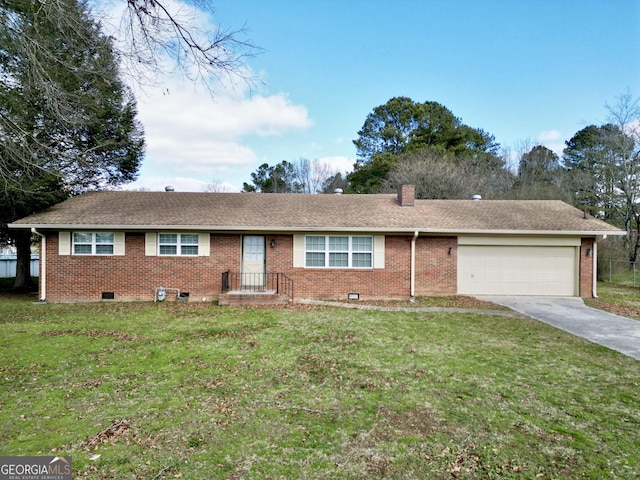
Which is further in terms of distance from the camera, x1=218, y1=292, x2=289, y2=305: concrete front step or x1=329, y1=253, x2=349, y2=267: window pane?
x1=329, y1=253, x2=349, y2=267: window pane

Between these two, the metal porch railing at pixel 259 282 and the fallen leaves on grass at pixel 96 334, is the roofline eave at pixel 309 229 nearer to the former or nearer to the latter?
the metal porch railing at pixel 259 282

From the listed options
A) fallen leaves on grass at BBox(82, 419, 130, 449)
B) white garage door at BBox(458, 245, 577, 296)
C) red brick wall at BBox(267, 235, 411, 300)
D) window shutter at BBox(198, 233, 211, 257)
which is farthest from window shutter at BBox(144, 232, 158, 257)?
white garage door at BBox(458, 245, 577, 296)

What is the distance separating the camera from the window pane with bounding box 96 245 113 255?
11.9 metres

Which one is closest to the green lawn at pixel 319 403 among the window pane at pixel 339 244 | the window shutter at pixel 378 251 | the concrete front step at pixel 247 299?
the concrete front step at pixel 247 299

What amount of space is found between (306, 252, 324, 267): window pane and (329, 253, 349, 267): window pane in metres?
0.31

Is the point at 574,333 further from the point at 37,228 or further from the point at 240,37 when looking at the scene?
the point at 37,228

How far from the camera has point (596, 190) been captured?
27.2 m

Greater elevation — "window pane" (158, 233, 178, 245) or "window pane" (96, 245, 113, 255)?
"window pane" (158, 233, 178, 245)

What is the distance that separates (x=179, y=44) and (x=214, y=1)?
67 centimetres

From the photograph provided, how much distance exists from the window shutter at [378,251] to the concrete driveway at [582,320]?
3.72 metres

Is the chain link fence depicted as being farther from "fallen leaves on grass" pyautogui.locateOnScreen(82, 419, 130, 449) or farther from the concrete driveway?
"fallen leaves on grass" pyautogui.locateOnScreen(82, 419, 130, 449)

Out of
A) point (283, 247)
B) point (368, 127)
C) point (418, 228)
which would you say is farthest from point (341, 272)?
point (368, 127)

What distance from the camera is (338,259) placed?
12289mm

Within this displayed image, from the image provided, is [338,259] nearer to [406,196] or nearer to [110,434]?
[406,196]
